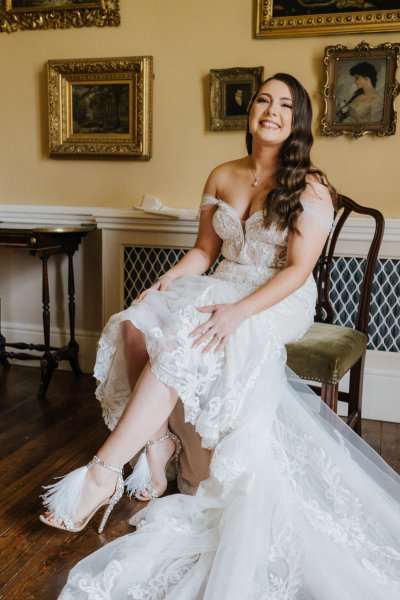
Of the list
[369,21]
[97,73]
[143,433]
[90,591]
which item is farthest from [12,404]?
[369,21]

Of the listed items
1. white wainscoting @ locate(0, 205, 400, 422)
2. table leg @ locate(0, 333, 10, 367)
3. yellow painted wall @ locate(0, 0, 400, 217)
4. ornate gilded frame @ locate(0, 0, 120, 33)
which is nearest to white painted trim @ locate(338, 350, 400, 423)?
white wainscoting @ locate(0, 205, 400, 422)

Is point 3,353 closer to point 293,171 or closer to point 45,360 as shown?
point 45,360

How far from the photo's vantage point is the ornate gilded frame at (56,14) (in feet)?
10.7

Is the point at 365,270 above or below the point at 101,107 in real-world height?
below

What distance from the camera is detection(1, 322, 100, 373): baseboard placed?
362 cm

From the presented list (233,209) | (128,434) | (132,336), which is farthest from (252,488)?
(233,209)

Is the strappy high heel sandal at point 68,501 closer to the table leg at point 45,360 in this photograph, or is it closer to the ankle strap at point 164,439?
the ankle strap at point 164,439

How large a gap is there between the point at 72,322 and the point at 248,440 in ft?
6.54

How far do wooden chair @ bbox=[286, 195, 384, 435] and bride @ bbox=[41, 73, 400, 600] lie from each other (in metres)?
0.10

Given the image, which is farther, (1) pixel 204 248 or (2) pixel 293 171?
(1) pixel 204 248

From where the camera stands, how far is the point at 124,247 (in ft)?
11.0

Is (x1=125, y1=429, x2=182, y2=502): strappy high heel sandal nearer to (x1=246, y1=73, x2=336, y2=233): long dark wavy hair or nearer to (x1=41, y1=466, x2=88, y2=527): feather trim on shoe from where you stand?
(x1=41, y1=466, x2=88, y2=527): feather trim on shoe

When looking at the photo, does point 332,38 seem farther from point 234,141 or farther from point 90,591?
point 90,591

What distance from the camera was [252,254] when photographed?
2.13 metres
